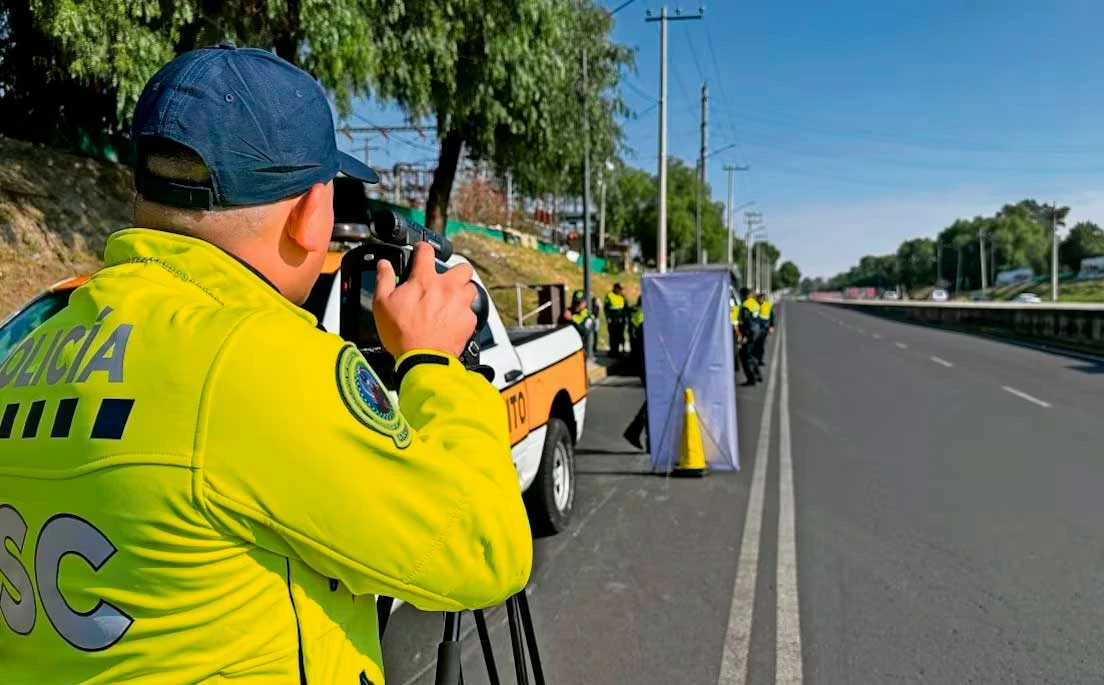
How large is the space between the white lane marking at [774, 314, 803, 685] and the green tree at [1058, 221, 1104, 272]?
117 meters

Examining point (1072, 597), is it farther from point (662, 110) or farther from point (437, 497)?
point (662, 110)

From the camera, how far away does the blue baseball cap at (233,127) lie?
1.20 m

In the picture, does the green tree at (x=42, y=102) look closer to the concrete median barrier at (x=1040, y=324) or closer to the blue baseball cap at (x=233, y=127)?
the blue baseball cap at (x=233, y=127)

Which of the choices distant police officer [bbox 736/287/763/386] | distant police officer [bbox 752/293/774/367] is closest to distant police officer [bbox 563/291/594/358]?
distant police officer [bbox 736/287/763/386]

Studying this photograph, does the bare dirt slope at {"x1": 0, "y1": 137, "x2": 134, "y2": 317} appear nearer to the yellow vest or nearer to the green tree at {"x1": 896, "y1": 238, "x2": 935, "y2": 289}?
the yellow vest

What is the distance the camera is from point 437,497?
3.84ft

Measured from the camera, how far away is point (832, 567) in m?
5.31

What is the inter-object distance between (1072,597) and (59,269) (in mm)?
11126

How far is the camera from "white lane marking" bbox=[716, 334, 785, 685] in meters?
3.95

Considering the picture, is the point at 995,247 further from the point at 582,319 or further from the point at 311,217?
the point at 311,217

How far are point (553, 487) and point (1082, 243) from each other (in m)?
123

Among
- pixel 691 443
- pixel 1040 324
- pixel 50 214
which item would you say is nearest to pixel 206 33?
pixel 50 214

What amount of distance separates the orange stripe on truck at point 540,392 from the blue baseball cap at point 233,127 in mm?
A: 3267

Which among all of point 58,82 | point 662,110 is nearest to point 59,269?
point 58,82
